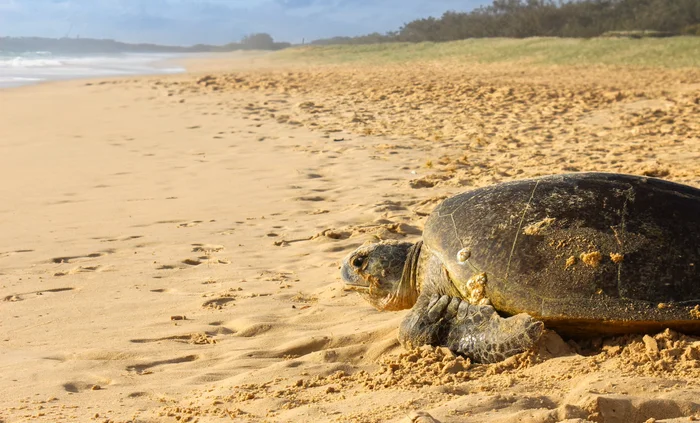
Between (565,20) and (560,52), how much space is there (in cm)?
1085

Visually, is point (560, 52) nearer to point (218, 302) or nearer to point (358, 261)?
point (358, 261)

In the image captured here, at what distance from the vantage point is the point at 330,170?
7289 millimetres

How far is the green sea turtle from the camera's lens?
2.88m

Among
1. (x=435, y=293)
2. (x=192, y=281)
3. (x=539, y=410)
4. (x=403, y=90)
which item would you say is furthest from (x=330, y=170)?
(x=403, y=90)

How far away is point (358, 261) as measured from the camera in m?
3.74

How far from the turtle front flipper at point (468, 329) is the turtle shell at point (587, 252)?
72 millimetres

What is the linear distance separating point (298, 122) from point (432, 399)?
323 inches

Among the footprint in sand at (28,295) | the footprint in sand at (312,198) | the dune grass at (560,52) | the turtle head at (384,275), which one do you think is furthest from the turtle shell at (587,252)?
the dune grass at (560,52)

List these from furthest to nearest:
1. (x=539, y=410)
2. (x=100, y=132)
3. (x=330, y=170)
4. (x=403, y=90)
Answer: (x=403, y=90) < (x=100, y=132) < (x=330, y=170) < (x=539, y=410)

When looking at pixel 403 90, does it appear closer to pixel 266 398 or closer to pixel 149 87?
pixel 149 87

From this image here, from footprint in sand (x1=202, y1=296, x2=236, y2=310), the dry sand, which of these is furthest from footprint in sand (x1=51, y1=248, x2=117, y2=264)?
footprint in sand (x1=202, y1=296, x2=236, y2=310)

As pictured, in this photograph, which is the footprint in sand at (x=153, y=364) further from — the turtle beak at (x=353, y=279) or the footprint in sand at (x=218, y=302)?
the turtle beak at (x=353, y=279)

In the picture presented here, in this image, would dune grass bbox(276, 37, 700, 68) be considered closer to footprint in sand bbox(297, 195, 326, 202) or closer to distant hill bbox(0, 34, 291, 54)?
footprint in sand bbox(297, 195, 326, 202)

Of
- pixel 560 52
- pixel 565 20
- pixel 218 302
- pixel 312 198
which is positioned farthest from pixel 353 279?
pixel 565 20
